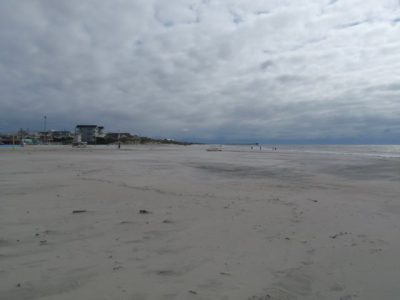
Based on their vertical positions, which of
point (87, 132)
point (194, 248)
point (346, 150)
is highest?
point (87, 132)

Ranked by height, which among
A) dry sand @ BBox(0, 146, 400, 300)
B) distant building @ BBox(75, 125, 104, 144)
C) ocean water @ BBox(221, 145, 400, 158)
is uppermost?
distant building @ BBox(75, 125, 104, 144)

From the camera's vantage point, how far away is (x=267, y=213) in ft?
27.3

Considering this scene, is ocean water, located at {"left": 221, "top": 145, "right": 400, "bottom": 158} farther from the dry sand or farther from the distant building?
the distant building

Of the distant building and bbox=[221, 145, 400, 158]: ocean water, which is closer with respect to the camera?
bbox=[221, 145, 400, 158]: ocean water

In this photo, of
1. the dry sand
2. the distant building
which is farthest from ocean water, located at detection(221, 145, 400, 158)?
the distant building

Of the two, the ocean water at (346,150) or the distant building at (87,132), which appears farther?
the distant building at (87,132)

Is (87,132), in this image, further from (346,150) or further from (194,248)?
(194,248)

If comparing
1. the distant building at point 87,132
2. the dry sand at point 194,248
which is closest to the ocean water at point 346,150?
the dry sand at point 194,248

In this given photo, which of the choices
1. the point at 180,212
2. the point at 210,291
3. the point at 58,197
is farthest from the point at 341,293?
the point at 58,197

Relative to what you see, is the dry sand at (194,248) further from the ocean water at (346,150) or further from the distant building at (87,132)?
the distant building at (87,132)

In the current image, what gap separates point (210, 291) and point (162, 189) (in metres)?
8.09

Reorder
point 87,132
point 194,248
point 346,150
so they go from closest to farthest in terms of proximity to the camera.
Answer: point 194,248 < point 346,150 < point 87,132

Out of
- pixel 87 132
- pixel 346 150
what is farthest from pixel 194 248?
pixel 87 132

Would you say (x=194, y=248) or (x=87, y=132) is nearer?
(x=194, y=248)
